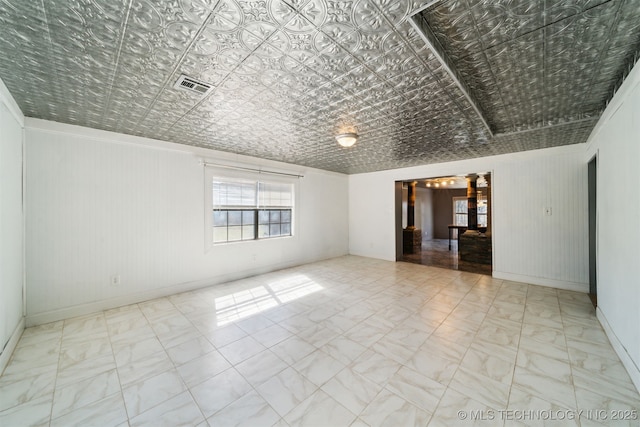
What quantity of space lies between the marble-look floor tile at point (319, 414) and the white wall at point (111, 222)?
3.11m

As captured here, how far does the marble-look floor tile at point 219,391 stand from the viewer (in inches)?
64.0

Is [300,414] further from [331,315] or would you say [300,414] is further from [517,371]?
[517,371]

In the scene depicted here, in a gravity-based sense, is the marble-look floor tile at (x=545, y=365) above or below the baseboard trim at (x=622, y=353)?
below

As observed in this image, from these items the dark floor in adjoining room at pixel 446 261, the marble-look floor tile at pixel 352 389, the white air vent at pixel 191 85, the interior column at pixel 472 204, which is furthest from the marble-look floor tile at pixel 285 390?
the interior column at pixel 472 204

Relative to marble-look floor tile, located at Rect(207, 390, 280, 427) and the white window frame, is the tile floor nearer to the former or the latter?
marble-look floor tile, located at Rect(207, 390, 280, 427)

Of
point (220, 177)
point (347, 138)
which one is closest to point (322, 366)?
point (347, 138)

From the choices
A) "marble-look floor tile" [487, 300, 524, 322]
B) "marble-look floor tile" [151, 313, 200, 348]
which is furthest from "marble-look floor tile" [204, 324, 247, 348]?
"marble-look floor tile" [487, 300, 524, 322]

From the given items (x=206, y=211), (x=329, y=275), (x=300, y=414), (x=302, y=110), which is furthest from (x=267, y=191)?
(x=300, y=414)

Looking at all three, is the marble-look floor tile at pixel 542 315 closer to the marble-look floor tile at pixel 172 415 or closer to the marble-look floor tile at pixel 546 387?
the marble-look floor tile at pixel 546 387

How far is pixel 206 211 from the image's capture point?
4133 millimetres

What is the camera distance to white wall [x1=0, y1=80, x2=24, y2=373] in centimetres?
204

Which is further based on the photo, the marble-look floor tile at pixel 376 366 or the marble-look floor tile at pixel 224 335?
the marble-look floor tile at pixel 224 335

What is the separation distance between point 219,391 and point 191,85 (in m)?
2.52

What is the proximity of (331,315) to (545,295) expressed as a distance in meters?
3.45
